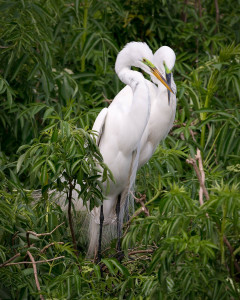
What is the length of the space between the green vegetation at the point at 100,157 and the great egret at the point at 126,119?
0.38ft

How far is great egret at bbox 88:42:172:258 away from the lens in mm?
3375

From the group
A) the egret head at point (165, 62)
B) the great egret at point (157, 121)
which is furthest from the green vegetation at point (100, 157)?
the egret head at point (165, 62)

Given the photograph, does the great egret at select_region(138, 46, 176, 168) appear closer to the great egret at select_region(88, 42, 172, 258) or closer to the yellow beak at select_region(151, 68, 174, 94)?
the great egret at select_region(88, 42, 172, 258)

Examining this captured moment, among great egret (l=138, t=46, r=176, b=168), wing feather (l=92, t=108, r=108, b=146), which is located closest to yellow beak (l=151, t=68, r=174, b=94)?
great egret (l=138, t=46, r=176, b=168)

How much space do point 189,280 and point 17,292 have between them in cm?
84

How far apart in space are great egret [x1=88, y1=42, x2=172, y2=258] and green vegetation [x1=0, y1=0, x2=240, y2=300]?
11cm

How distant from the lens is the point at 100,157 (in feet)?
8.63

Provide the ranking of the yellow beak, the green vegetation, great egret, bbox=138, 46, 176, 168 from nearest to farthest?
the green vegetation → the yellow beak → great egret, bbox=138, 46, 176, 168

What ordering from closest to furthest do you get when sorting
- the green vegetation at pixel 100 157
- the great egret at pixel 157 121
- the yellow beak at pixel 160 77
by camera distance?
the green vegetation at pixel 100 157, the yellow beak at pixel 160 77, the great egret at pixel 157 121

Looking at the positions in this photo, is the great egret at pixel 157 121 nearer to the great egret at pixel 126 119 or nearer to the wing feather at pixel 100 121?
the great egret at pixel 126 119

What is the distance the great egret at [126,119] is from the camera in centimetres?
338

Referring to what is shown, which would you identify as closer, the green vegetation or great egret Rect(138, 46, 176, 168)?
the green vegetation

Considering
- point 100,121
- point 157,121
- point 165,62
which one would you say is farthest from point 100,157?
point 157,121

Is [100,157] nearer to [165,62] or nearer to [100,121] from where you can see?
[100,121]
